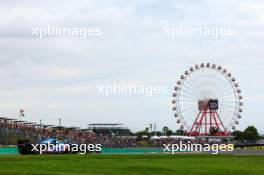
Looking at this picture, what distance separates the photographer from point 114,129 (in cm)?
16338

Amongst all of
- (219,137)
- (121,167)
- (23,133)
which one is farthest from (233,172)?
(219,137)

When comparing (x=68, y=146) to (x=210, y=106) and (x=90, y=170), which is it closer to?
(x=90, y=170)

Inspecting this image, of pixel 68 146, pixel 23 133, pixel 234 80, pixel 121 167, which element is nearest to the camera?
pixel 121 167

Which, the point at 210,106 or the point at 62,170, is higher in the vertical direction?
the point at 210,106

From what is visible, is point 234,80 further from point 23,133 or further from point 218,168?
point 218,168

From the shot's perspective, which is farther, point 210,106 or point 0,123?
point 210,106

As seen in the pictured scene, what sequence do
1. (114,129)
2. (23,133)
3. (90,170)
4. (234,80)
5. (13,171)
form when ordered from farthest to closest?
(114,129) < (234,80) < (23,133) < (90,170) < (13,171)

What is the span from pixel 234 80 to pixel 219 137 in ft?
51.0

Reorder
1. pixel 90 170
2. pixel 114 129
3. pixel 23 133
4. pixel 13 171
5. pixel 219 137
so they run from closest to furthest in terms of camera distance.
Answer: pixel 13 171 → pixel 90 170 → pixel 23 133 → pixel 219 137 → pixel 114 129

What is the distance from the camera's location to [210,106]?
97062 millimetres

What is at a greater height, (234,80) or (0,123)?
(234,80)

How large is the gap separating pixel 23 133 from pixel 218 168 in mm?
52108

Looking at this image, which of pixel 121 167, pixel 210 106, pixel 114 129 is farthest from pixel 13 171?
pixel 114 129

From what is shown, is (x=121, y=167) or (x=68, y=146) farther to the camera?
(x=68, y=146)
